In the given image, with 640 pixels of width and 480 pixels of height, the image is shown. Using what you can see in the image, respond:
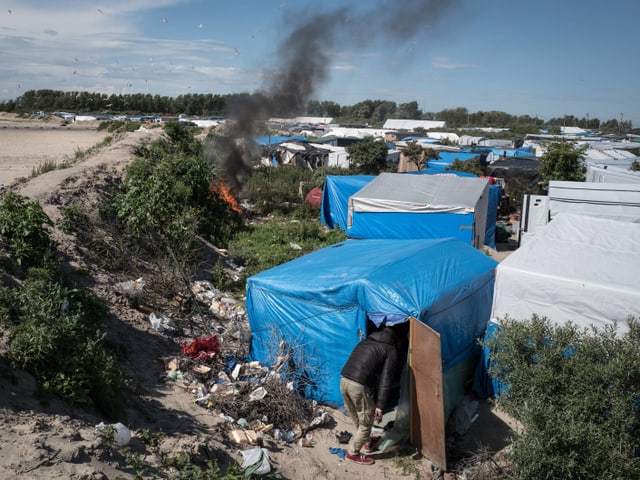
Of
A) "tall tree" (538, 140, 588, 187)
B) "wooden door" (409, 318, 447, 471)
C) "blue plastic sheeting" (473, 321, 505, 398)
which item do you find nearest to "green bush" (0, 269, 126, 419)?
"wooden door" (409, 318, 447, 471)

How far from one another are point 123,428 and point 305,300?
8.49 ft

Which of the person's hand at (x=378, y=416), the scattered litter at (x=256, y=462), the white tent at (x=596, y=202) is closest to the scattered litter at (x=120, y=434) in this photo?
the scattered litter at (x=256, y=462)

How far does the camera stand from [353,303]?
580 cm

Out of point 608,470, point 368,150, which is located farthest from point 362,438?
point 368,150

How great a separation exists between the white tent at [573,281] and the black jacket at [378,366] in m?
1.68

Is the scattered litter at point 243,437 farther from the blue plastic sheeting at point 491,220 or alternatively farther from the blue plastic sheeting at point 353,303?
the blue plastic sheeting at point 491,220

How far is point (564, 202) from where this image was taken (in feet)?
35.4

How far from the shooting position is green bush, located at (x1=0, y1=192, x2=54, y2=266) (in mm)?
6629

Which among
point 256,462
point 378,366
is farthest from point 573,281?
point 256,462

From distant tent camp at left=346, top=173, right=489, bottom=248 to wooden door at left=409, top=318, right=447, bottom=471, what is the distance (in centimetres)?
727

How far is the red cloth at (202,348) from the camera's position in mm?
6434

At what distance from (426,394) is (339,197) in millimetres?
10960

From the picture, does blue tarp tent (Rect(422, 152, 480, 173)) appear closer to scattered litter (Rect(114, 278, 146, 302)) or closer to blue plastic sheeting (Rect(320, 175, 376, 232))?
blue plastic sheeting (Rect(320, 175, 376, 232))

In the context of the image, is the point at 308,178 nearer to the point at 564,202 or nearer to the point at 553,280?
the point at 564,202
